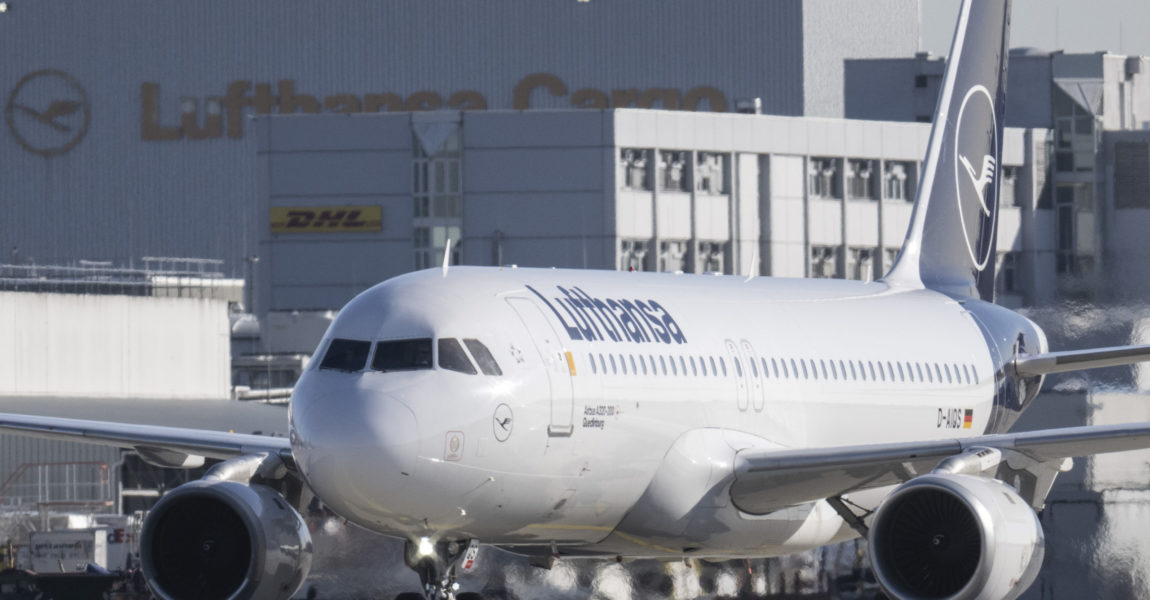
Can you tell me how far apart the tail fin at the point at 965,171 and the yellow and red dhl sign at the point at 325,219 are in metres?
38.8

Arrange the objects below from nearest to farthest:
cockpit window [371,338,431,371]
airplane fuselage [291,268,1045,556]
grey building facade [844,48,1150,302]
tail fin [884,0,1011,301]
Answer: airplane fuselage [291,268,1045,556] → cockpit window [371,338,431,371] → tail fin [884,0,1011,301] → grey building facade [844,48,1150,302]

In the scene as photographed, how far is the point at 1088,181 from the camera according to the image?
7731 cm

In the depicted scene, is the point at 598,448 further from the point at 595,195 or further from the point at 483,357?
the point at 595,195

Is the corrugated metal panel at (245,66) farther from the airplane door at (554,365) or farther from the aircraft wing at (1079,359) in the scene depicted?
the airplane door at (554,365)

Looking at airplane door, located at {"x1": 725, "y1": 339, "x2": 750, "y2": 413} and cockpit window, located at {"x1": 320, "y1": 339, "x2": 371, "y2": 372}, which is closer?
cockpit window, located at {"x1": 320, "y1": 339, "x2": 371, "y2": 372}

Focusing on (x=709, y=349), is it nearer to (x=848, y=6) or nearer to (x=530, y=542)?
(x=530, y=542)

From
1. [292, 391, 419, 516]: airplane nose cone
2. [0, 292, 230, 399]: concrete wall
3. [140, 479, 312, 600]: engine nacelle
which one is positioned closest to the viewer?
[292, 391, 419, 516]: airplane nose cone

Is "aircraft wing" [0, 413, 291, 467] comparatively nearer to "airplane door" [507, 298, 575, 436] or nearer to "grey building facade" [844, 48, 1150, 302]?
"airplane door" [507, 298, 575, 436]

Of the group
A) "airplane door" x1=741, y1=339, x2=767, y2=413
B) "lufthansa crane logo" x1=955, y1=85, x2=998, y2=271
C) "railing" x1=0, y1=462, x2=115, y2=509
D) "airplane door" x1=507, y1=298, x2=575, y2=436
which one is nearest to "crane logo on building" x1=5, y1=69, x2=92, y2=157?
"railing" x1=0, y1=462, x2=115, y2=509

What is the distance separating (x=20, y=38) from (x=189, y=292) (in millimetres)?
32912

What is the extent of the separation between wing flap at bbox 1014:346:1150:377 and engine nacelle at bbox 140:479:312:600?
514 inches

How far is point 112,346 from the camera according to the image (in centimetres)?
5959

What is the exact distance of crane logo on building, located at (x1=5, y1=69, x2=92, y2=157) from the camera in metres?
106

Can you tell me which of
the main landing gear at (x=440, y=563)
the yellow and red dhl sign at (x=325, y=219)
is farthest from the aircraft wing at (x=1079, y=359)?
the yellow and red dhl sign at (x=325, y=219)
